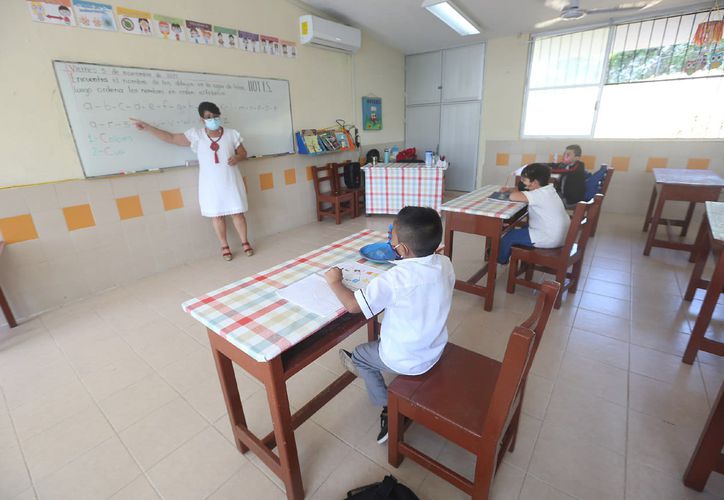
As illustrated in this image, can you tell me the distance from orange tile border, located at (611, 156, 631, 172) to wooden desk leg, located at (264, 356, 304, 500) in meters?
5.47

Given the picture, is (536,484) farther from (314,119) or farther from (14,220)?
(314,119)

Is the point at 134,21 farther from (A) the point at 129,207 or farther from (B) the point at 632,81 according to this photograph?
(B) the point at 632,81

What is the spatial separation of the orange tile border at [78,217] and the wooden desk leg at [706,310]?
417cm

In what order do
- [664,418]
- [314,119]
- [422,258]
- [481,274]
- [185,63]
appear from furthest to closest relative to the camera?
[314,119], [185,63], [481,274], [664,418], [422,258]

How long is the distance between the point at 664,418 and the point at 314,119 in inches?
176

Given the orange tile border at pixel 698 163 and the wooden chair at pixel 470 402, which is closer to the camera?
the wooden chair at pixel 470 402

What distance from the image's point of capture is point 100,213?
9.55ft

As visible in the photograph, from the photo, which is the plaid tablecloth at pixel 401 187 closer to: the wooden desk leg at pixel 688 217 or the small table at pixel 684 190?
the small table at pixel 684 190

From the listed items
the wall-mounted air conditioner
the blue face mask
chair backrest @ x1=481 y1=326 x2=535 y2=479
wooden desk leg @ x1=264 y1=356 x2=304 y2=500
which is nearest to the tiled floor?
wooden desk leg @ x1=264 y1=356 x2=304 y2=500

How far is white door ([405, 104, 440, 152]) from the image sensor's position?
6180 mm

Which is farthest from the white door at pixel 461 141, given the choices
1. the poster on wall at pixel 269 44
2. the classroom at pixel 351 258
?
the poster on wall at pixel 269 44

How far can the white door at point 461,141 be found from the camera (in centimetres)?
580

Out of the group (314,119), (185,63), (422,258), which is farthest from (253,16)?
(422,258)

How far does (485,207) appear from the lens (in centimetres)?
242
